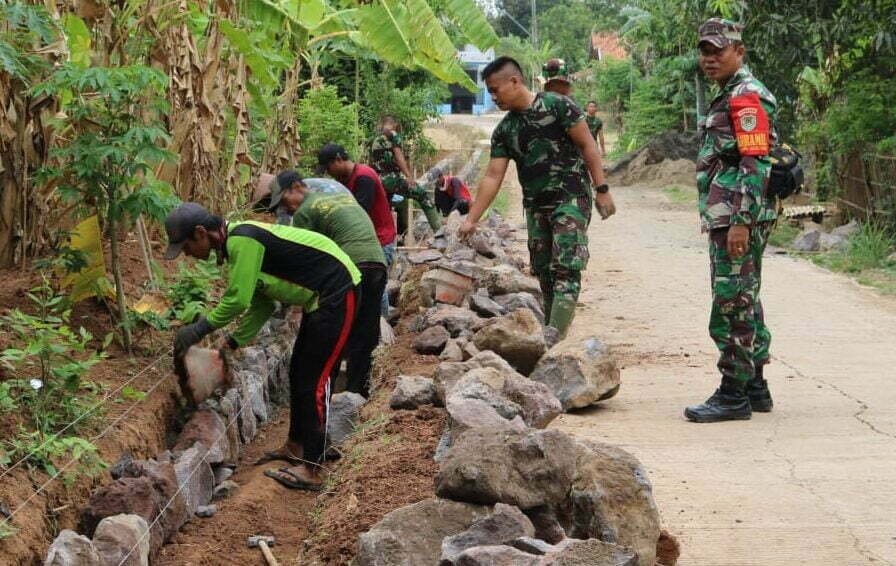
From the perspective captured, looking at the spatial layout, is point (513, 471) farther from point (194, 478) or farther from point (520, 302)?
point (520, 302)

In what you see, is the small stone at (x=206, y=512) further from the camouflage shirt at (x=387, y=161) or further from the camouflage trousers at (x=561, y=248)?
the camouflage shirt at (x=387, y=161)

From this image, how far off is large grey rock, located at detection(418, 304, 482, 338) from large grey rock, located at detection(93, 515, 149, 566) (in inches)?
147

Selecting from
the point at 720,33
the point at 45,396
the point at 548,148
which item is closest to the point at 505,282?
the point at 548,148

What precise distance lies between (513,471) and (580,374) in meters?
2.65

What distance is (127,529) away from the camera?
481 cm

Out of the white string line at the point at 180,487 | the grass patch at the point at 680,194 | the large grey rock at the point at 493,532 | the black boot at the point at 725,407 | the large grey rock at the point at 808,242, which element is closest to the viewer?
the large grey rock at the point at 493,532

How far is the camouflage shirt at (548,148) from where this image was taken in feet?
25.8

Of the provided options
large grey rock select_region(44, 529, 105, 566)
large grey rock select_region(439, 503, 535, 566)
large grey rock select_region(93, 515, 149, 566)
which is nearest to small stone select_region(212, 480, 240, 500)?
large grey rock select_region(93, 515, 149, 566)

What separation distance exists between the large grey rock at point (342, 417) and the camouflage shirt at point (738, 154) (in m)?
2.48

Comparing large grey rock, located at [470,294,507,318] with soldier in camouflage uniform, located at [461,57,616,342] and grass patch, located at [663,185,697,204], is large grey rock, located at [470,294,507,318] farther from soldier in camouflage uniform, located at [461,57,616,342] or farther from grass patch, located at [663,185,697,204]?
grass patch, located at [663,185,697,204]

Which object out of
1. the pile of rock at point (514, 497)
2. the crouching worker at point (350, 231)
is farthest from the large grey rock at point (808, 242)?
the pile of rock at point (514, 497)

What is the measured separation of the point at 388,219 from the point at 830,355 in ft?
12.3

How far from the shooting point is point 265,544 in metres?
5.52

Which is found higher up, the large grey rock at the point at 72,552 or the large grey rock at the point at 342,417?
the large grey rock at the point at 72,552
